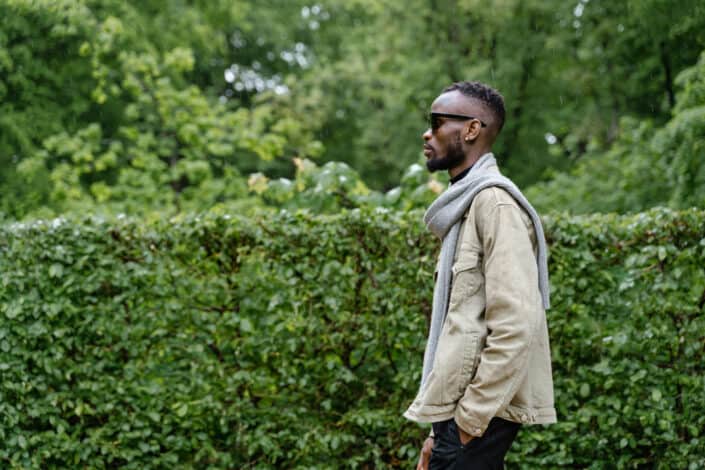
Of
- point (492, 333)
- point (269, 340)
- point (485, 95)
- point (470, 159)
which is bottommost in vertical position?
point (269, 340)

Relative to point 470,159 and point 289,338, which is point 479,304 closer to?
point 470,159

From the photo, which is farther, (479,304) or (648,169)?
(648,169)

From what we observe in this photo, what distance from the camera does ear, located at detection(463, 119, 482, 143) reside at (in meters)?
2.67

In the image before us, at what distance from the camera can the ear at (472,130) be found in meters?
2.67

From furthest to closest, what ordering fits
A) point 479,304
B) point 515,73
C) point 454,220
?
point 515,73
point 454,220
point 479,304

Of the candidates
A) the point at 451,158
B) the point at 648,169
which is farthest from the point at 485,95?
the point at 648,169

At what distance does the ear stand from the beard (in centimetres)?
3

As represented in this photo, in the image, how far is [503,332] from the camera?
92.1 inches

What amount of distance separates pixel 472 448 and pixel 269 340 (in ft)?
9.23

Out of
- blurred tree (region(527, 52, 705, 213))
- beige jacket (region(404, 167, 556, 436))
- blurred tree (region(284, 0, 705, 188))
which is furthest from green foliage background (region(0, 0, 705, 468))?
blurred tree (region(284, 0, 705, 188))

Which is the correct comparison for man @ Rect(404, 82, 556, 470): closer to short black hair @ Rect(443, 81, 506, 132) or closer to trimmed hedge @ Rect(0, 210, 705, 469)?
short black hair @ Rect(443, 81, 506, 132)

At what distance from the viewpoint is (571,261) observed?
15.8 feet

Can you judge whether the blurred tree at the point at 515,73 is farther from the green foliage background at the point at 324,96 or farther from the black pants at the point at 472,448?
the black pants at the point at 472,448

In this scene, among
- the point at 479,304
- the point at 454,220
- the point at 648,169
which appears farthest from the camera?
the point at 648,169
